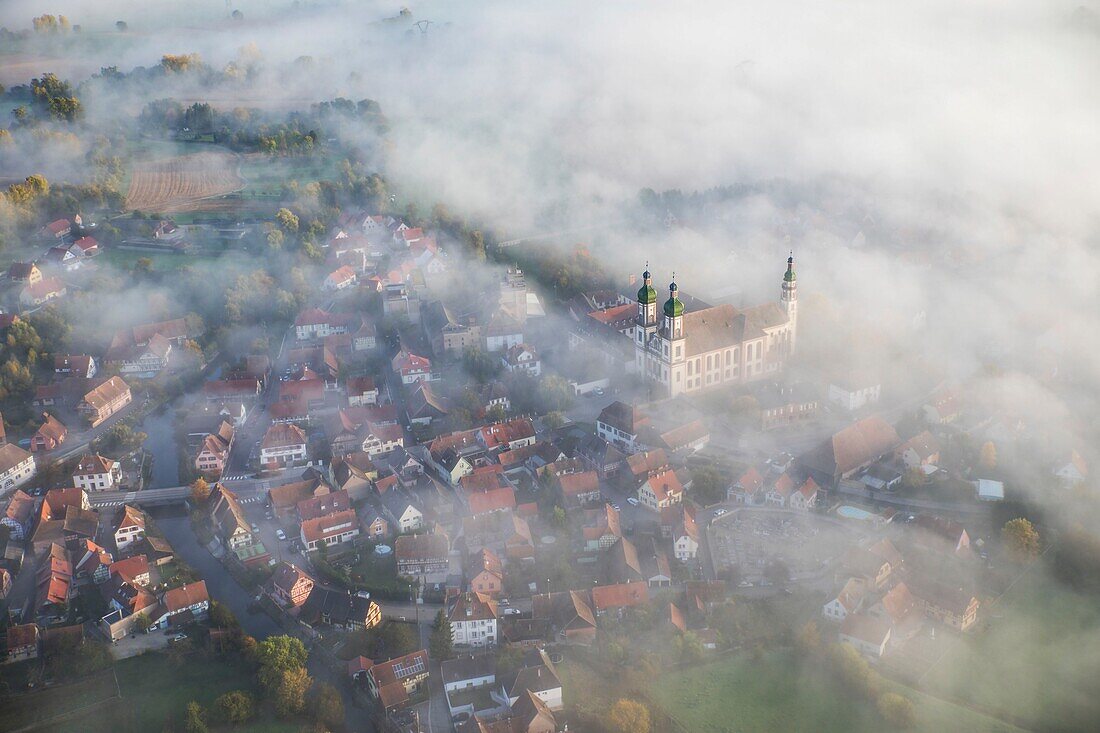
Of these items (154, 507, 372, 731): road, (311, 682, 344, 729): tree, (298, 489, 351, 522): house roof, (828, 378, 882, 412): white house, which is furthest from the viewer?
(828, 378, 882, 412): white house

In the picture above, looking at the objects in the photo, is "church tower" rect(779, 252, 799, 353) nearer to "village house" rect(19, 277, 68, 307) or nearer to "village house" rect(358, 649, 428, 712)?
"village house" rect(358, 649, 428, 712)

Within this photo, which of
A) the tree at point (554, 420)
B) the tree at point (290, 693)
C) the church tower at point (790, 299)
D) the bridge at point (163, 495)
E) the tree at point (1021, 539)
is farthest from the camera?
the church tower at point (790, 299)

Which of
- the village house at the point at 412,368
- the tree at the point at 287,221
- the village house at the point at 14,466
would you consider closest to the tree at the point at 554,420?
the village house at the point at 412,368

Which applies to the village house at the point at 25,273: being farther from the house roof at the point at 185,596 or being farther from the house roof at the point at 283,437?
the house roof at the point at 185,596

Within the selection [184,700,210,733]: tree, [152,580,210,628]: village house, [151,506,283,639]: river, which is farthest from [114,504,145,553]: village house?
[184,700,210,733]: tree

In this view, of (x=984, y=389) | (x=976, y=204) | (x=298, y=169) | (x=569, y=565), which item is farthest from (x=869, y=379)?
(x=298, y=169)

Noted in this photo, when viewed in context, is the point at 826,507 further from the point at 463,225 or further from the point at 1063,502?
the point at 463,225

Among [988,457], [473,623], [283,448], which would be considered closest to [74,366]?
[283,448]
